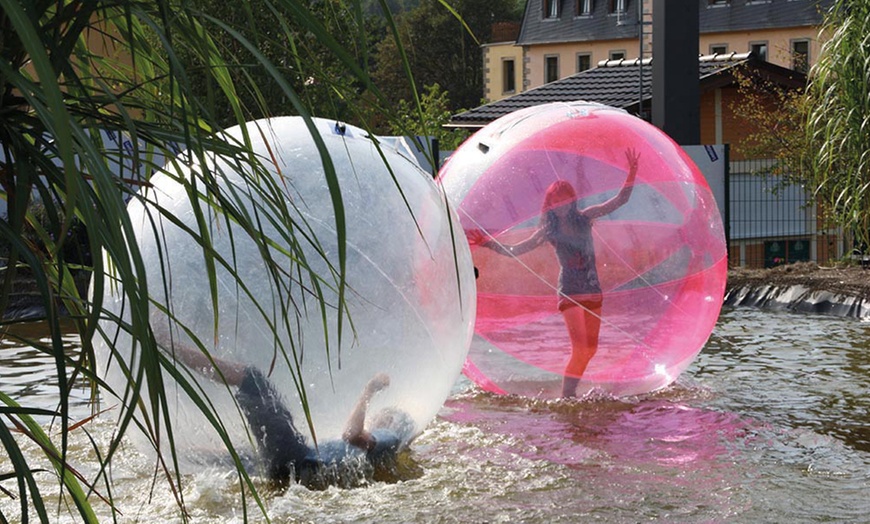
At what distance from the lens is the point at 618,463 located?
243 inches

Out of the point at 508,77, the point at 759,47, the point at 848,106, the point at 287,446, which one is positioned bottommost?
the point at 287,446

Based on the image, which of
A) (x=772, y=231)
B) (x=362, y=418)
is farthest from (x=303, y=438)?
(x=772, y=231)

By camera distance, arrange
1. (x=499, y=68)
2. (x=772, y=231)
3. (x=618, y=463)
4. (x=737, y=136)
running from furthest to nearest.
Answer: (x=499, y=68) < (x=737, y=136) < (x=772, y=231) < (x=618, y=463)

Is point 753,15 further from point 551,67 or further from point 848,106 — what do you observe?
point 848,106

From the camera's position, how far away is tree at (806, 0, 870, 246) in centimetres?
1076

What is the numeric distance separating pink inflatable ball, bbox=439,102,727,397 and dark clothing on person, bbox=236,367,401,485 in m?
1.69

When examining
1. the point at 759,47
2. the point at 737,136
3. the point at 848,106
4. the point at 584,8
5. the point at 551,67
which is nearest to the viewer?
the point at 848,106

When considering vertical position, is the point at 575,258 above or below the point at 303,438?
above

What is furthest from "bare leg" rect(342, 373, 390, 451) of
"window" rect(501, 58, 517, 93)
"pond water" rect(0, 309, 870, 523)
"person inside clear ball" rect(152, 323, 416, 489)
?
"window" rect(501, 58, 517, 93)

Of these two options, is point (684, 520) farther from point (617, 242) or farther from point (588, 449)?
point (617, 242)

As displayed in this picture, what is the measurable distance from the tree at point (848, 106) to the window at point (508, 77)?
65593 mm

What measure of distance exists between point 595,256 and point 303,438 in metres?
2.37

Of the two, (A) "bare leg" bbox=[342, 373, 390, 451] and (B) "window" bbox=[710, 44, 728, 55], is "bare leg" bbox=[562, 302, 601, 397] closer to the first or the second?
(A) "bare leg" bbox=[342, 373, 390, 451]

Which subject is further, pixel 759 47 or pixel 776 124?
pixel 759 47
